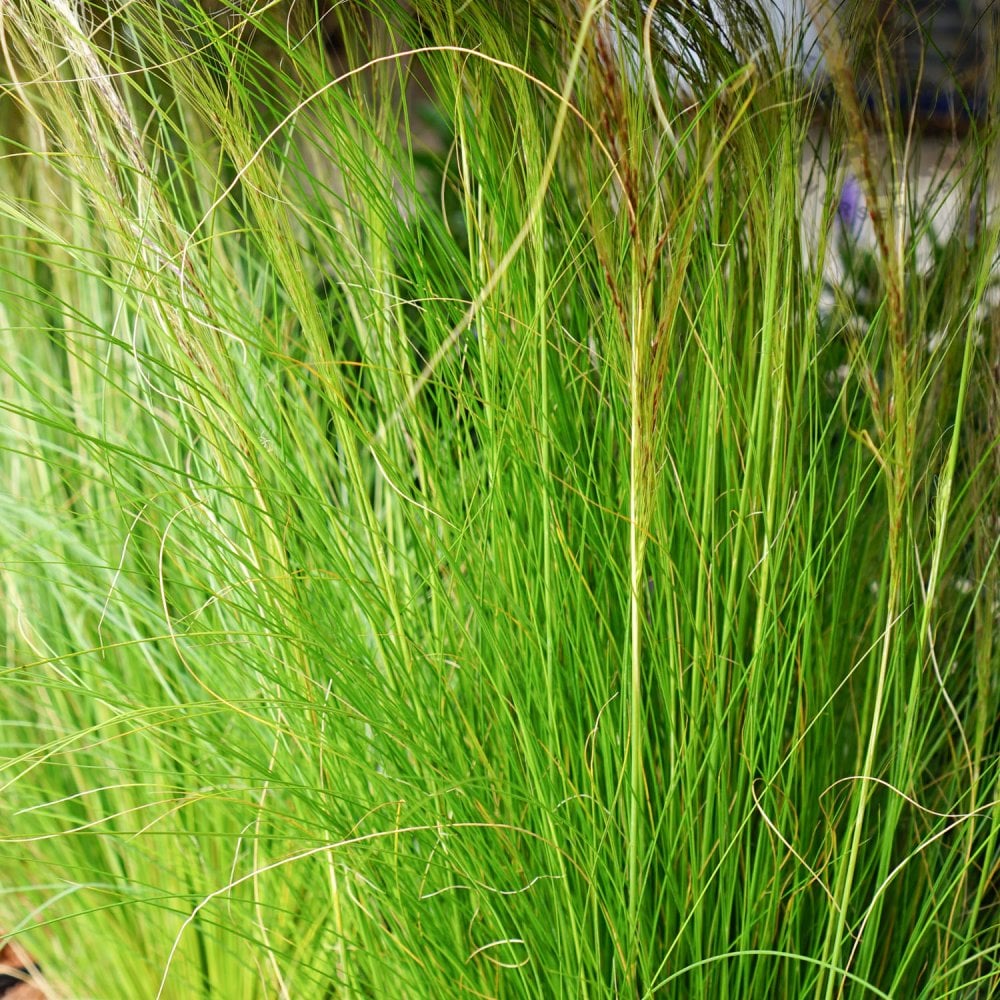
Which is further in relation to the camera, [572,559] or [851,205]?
[851,205]

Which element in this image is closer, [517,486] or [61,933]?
[517,486]

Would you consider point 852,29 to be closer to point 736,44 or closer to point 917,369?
point 736,44

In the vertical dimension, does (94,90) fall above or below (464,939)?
above

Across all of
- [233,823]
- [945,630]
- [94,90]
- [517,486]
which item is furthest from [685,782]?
[94,90]

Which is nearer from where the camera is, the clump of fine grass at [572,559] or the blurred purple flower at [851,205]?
the clump of fine grass at [572,559]

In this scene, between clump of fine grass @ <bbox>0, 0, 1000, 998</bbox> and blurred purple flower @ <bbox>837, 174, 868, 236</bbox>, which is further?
blurred purple flower @ <bbox>837, 174, 868, 236</bbox>

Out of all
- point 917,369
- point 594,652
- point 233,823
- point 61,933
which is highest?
point 917,369

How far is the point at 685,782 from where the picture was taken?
0.53m

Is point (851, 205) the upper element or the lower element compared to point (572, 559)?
upper

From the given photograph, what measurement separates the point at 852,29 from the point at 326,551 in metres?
0.45

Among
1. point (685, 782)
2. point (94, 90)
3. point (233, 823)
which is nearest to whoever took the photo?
point (685, 782)

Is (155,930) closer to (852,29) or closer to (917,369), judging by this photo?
(917,369)

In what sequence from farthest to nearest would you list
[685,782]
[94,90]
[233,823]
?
1. [233,823]
2. [94,90]
3. [685,782]

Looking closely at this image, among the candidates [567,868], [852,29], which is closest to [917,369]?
[852,29]
